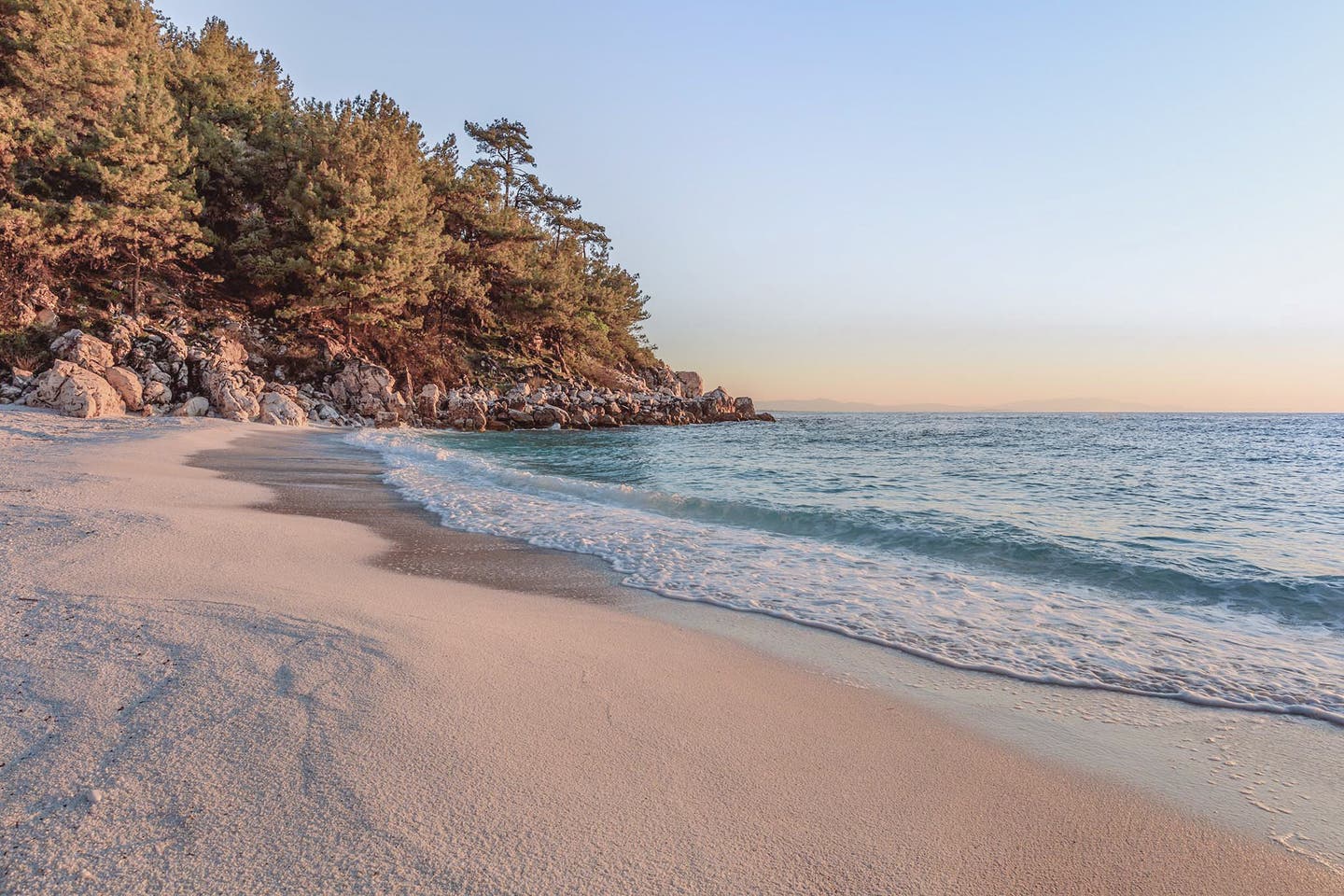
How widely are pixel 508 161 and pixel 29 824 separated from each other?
4299 cm

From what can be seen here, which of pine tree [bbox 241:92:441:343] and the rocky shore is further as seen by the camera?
pine tree [bbox 241:92:441:343]

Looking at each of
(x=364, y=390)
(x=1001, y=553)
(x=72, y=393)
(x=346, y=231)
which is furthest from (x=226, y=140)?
(x=1001, y=553)

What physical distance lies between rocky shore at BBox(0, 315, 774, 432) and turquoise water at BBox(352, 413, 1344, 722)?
24.9 ft

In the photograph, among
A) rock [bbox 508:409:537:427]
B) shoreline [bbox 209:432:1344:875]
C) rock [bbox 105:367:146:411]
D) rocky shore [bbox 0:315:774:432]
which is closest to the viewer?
shoreline [bbox 209:432:1344:875]

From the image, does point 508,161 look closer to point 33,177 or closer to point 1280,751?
point 33,177

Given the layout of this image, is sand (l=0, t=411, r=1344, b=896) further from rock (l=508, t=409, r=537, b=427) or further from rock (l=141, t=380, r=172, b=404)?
rock (l=508, t=409, r=537, b=427)

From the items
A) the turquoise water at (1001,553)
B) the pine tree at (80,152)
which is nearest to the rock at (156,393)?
the pine tree at (80,152)

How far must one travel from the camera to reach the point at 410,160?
29141 millimetres

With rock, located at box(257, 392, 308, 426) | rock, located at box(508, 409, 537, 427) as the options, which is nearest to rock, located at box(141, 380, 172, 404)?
rock, located at box(257, 392, 308, 426)

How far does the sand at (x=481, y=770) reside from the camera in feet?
5.98

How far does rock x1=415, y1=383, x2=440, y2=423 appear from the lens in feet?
91.9

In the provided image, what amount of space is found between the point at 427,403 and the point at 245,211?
1024 cm

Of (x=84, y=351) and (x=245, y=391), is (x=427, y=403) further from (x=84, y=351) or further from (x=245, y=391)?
(x=84, y=351)

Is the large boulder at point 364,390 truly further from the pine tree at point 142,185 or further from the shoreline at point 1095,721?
the shoreline at point 1095,721
